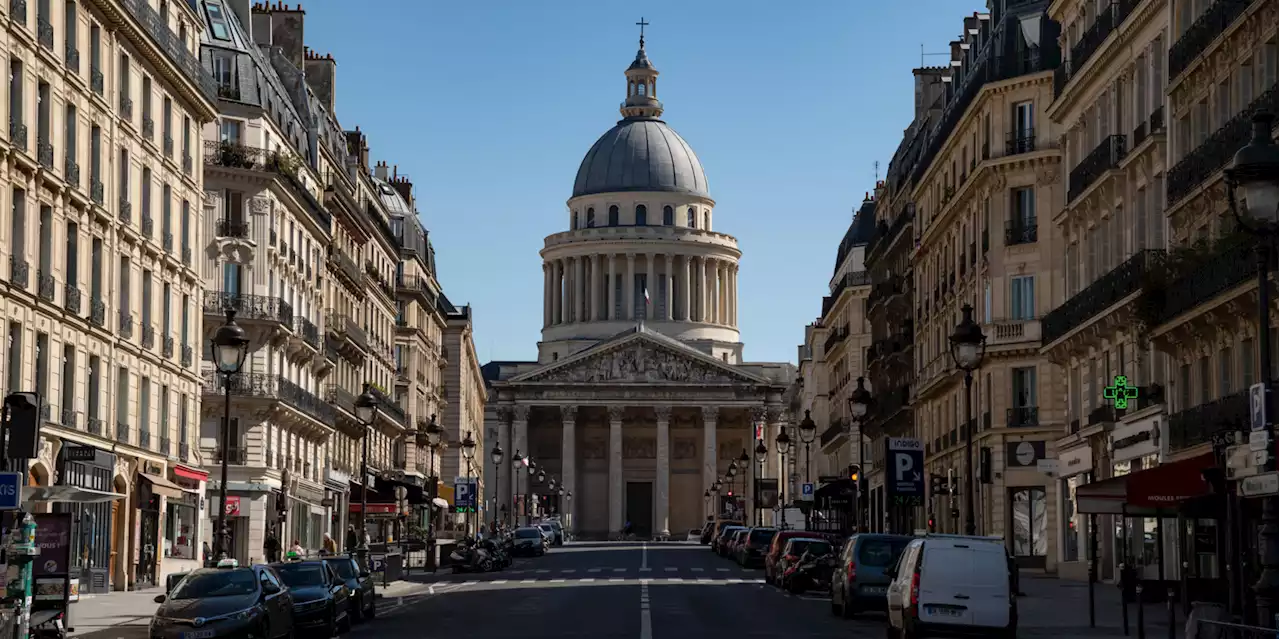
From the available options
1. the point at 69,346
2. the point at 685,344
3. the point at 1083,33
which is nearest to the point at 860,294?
the point at 1083,33

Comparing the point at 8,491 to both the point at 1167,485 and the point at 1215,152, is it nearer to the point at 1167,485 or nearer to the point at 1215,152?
the point at 1167,485

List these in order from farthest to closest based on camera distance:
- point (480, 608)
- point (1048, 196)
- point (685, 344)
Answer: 1. point (685, 344)
2. point (1048, 196)
3. point (480, 608)

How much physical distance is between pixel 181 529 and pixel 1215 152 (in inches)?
1221

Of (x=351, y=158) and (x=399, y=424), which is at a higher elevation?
(x=351, y=158)

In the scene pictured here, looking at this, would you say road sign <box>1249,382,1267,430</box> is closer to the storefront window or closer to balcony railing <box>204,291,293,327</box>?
the storefront window

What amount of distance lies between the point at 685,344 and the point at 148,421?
142 meters

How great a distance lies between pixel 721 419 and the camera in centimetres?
19325

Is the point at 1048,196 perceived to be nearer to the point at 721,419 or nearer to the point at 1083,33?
the point at 1083,33

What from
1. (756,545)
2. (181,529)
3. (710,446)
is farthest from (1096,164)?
(710,446)

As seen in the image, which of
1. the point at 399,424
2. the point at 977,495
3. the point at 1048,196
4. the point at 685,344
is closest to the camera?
the point at 1048,196

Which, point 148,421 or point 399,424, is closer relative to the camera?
point 148,421

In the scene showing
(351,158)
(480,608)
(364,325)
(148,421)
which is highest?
(351,158)

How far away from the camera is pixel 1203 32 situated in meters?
38.0

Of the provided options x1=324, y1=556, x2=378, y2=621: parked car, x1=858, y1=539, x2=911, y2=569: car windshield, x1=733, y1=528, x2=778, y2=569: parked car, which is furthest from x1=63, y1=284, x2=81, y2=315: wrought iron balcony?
x1=733, y1=528, x2=778, y2=569: parked car
